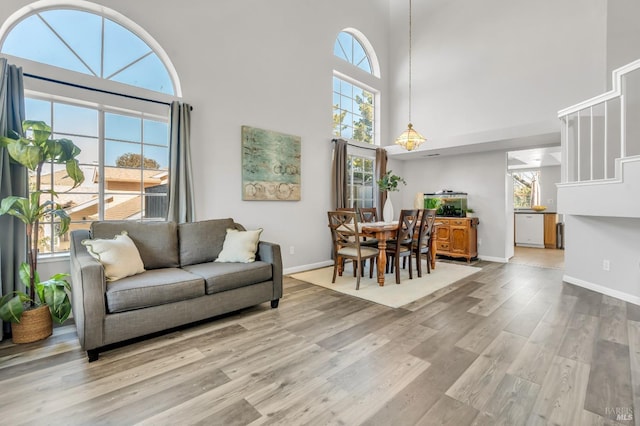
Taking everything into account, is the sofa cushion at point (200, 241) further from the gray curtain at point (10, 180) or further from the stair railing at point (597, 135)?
the stair railing at point (597, 135)

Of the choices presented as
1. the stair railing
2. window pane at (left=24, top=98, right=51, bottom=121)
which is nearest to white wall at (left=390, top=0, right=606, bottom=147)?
the stair railing

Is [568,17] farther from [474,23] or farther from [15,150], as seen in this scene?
[15,150]

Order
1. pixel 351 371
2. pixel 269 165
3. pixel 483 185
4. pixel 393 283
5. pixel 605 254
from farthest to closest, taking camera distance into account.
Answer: pixel 483 185 < pixel 269 165 < pixel 393 283 < pixel 605 254 < pixel 351 371

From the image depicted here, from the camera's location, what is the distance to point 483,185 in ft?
18.8

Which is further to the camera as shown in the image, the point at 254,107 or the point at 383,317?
the point at 254,107

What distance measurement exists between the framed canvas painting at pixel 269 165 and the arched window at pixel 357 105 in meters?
1.34

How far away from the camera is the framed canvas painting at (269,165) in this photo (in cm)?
402

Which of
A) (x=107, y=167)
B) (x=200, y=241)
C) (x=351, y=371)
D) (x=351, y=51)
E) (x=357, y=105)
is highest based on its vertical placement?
(x=351, y=51)

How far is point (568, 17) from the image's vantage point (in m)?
4.46

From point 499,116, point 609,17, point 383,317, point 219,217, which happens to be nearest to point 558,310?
point 383,317

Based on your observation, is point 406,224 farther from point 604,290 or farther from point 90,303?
point 90,303

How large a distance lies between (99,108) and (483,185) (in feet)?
20.0

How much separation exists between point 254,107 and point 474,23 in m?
4.43

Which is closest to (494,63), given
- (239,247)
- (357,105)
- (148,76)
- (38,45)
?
(357,105)
